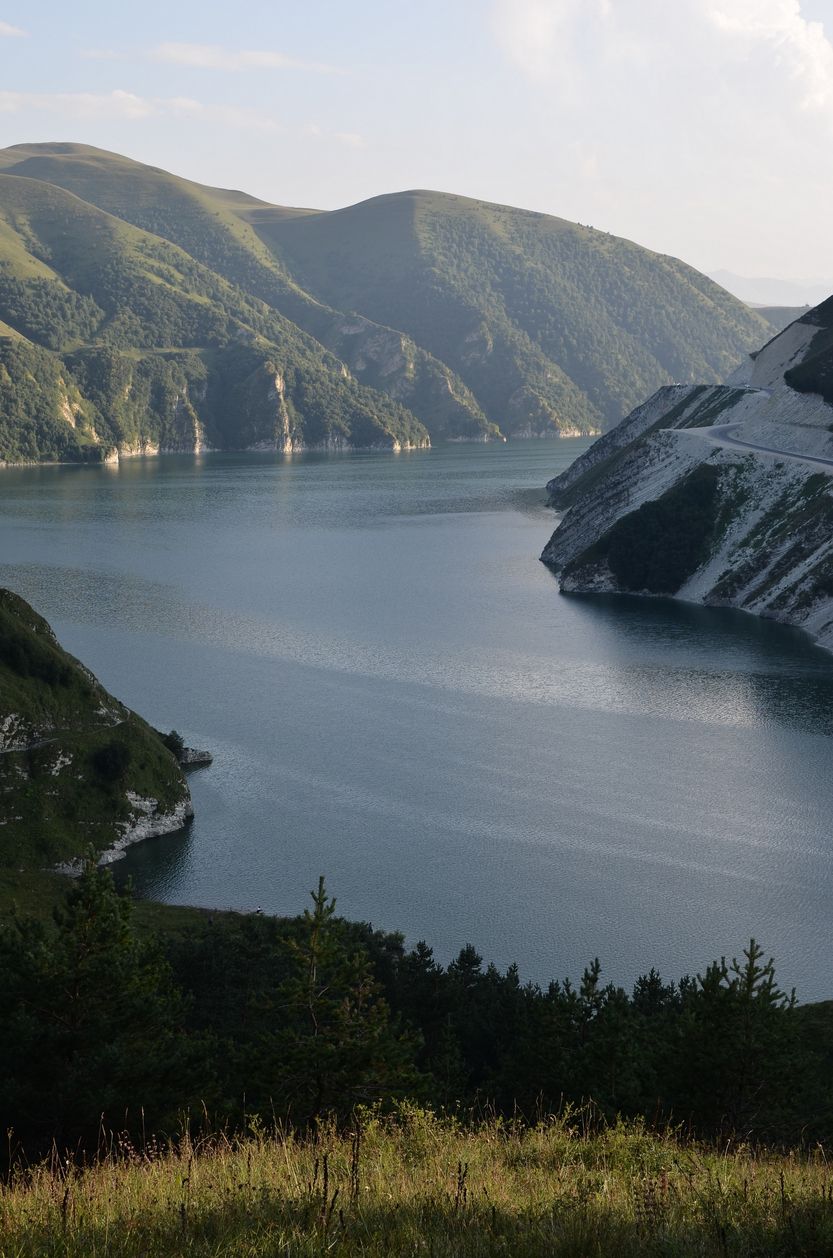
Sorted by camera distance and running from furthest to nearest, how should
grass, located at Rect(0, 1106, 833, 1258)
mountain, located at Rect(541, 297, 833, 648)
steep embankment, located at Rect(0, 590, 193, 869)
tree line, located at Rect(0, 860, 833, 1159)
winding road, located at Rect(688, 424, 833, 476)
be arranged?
winding road, located at Rect(688, 424, 833, 476), mountain, located at Rect(541, 297, 833, 648), steep embankment, located at Rect(0, 590, 193, 869), tree line, located at Rect(0, 860, 833, 1159), grass, located at Rect(0, 1106, 833, 1258)

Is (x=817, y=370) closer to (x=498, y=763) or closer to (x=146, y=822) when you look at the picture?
(x=498, y=763)

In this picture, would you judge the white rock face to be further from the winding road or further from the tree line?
Answer: the winding road

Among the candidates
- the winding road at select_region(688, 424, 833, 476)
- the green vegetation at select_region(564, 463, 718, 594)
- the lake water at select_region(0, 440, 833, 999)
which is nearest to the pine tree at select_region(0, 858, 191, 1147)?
the lake water at select_region(0, 440, 833, 999)

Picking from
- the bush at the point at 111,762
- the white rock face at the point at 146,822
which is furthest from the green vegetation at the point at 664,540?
the bush at the point at 111,762

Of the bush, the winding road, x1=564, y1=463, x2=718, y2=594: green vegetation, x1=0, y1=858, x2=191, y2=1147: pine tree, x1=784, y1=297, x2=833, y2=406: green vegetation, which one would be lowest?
the bush

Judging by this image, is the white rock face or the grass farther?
the white rock face

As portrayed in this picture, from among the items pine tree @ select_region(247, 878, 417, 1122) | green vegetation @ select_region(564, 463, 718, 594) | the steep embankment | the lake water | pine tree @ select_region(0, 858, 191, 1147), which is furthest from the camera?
green vegetation @ select_region(564, 463, 718, 594)
